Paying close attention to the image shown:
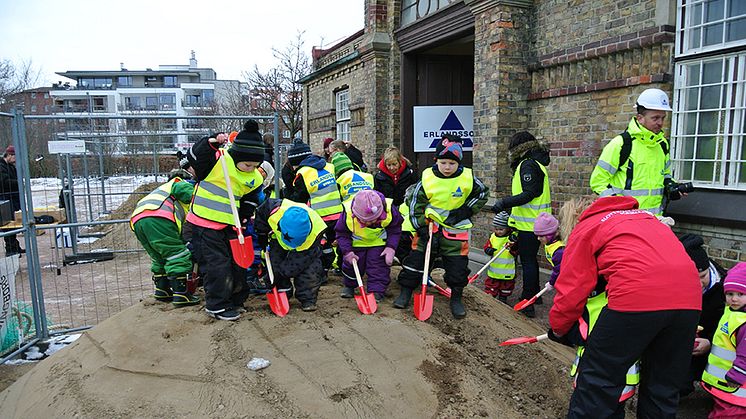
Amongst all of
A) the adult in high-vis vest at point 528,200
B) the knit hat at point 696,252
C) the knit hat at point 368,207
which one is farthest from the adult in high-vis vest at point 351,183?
the knit hat at point 696,252

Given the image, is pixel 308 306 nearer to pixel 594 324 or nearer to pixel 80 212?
pixel 594 324

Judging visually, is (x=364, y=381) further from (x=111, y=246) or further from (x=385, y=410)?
(x=111, y=246)

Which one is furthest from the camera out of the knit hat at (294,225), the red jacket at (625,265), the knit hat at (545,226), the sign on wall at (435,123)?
the sign on wall at (435,123)

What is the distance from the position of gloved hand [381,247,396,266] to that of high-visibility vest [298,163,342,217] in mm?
1093

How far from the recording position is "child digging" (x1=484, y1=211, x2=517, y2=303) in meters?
6.50

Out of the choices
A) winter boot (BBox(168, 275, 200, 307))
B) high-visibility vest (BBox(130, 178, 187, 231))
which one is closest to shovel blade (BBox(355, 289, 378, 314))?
winter boot (BBox(168, 275, 200, 307))

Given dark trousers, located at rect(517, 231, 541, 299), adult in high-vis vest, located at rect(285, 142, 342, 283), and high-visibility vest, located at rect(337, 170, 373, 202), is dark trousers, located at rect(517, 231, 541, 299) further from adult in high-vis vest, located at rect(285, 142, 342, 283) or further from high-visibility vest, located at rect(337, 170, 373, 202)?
adult in high-vis vest, located at rect(285, 142, 342, 283)

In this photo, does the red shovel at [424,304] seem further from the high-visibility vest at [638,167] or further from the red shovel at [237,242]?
the high-visibility vest at [638,167]

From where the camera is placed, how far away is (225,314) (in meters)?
4.56

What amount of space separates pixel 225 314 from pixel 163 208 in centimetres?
146

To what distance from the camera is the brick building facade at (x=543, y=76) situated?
19.1 ft

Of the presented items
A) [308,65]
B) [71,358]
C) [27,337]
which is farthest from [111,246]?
[308,65]

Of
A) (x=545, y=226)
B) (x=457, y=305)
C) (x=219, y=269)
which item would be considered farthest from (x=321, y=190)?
(x=545, y=226)

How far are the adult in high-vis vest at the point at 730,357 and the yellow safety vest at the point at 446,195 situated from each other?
2212mm
